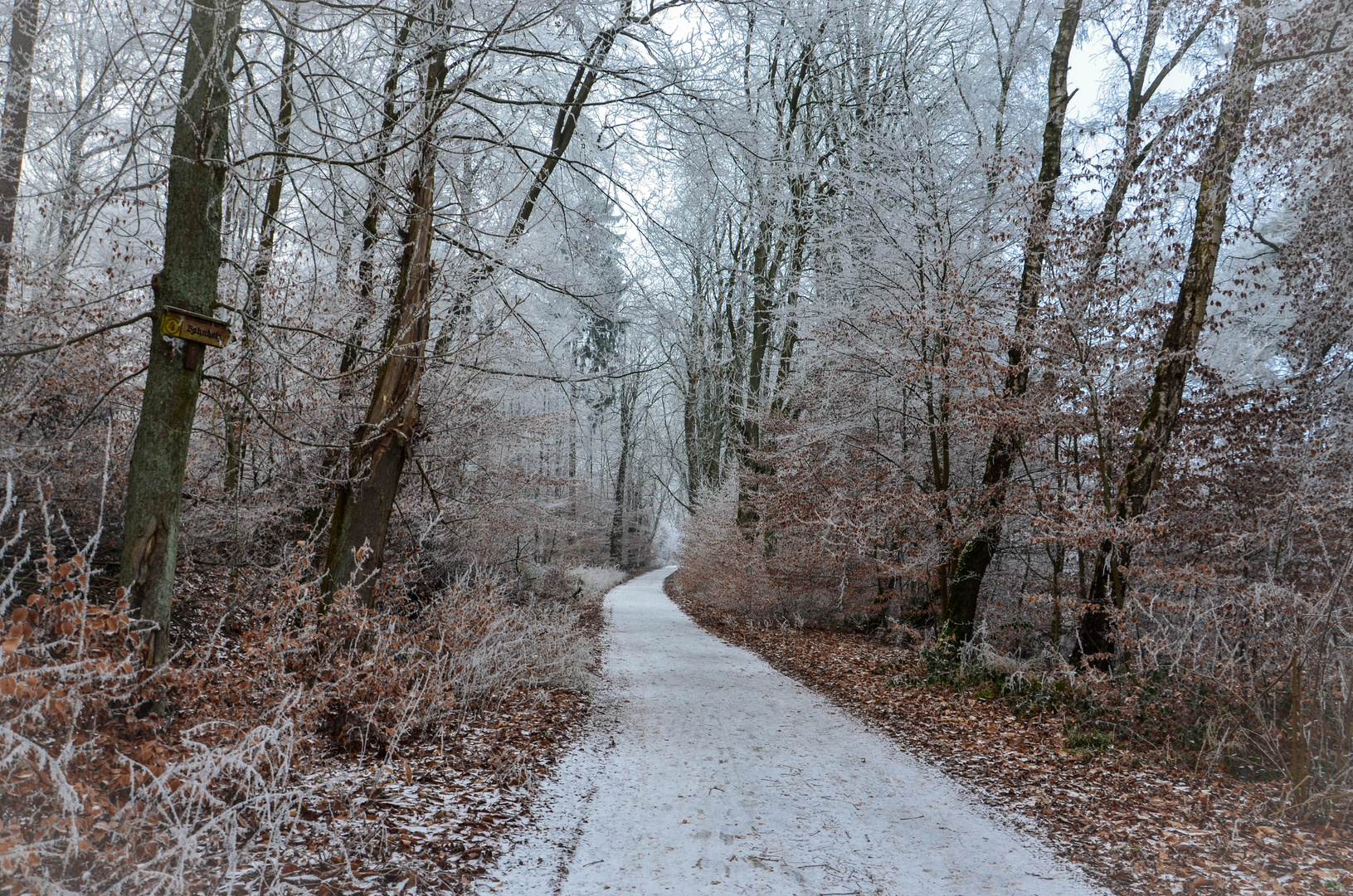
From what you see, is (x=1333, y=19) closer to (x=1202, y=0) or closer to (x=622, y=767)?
(x=1202, y=0)

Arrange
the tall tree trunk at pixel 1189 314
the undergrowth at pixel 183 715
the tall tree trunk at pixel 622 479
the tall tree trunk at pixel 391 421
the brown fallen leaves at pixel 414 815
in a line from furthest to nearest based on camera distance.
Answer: the tall tree trunk at pixel 622 479, the tall tree trunk at pixel 1189 314, the tall tree trunk at pixel 391 421, the brown fallen leaves at pixel 414 815, the undergrowth at pixel 183 715

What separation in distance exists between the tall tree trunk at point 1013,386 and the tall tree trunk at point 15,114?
36.1 ft

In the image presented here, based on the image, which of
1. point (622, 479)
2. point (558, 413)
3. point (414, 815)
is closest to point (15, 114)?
point (558, 413)

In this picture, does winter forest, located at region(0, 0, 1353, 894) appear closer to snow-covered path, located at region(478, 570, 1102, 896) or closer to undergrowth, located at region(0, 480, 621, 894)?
undergrowth, located at region(0, 480, 621, 894)

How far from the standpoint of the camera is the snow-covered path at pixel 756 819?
146 inches

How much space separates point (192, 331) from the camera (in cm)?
381

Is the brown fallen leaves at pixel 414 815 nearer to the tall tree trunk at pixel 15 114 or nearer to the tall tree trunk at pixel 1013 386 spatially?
the tall tree trunk at pixel 1013 386

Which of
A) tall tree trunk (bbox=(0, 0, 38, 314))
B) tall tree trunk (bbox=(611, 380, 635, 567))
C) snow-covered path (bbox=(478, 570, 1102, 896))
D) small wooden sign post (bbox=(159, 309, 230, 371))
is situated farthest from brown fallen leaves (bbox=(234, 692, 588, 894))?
tall tree trunk (bbox=(611, 380, 635, 567))

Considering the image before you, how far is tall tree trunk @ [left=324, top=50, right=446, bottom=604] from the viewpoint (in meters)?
5.74

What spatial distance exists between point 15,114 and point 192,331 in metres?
9.37

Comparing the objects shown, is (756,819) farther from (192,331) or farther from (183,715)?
(192,331)

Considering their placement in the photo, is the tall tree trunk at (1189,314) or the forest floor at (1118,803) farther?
the tall tree trunk at (1189,314)

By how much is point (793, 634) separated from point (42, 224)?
16315 millimetres

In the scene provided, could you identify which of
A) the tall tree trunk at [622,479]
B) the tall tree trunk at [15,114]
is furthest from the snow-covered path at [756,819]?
the tall tree trunk at [622,479]
